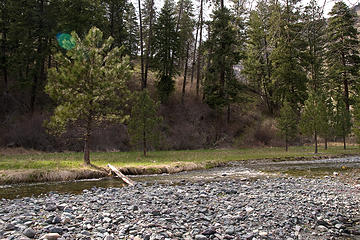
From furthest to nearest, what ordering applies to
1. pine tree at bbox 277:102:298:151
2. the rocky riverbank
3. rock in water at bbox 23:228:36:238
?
pine tree at bbox 277:102:298:151, the rocky riverbank, rock in water at bbox 23:228:36:238

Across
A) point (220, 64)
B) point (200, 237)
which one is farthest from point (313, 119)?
point (200, 237)

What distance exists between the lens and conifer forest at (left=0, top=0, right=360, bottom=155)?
1658 cm

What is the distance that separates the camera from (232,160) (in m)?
21.5

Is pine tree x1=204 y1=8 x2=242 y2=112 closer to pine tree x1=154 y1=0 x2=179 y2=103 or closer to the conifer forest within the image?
the conifer forest

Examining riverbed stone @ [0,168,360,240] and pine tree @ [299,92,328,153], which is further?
pine tree @ [299,92,328,153]

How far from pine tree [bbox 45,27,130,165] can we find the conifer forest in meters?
0.06

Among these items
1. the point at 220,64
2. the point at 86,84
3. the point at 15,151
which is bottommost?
the point at 15,151

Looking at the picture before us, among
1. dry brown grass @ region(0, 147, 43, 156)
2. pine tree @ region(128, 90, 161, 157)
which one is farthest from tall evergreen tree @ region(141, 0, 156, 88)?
dry brown grass @ region(0, 147, 43, 156)

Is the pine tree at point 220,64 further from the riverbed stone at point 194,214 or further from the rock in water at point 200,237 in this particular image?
the rock in water at point 200,237

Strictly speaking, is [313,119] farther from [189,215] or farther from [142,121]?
[189,215]

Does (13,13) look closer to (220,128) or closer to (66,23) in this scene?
(66,23)

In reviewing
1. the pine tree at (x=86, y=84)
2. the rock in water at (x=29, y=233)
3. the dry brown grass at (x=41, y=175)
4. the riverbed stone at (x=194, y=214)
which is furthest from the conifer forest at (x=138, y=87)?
the rock in water at (x=29, y=233)

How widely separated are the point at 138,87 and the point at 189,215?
1336 inches

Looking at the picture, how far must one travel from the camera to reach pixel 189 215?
7012mm
